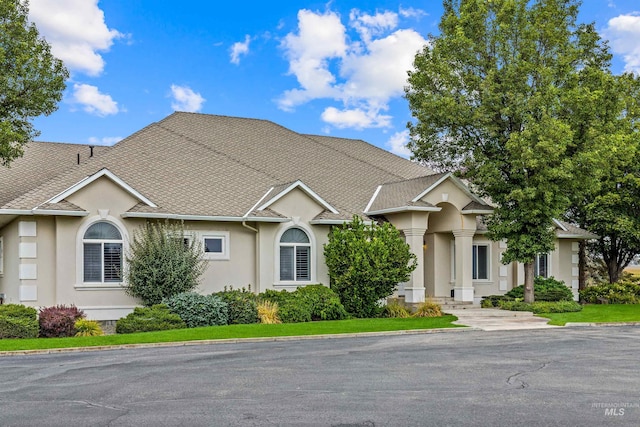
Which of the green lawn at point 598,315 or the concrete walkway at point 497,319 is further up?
the concrete walkway at point 497,319

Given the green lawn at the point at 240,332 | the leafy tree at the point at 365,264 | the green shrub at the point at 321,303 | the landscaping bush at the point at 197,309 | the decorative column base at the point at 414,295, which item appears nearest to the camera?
the green lawn at the point at 240,332

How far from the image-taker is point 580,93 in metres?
27.1

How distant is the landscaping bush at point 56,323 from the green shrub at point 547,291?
1864cm

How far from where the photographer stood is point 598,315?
26594 millimetres

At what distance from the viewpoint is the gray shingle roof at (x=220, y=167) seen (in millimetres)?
24781

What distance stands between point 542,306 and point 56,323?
17914 millimetres

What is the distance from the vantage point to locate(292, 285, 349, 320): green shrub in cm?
2397

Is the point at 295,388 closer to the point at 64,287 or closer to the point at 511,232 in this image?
the point at 64,287

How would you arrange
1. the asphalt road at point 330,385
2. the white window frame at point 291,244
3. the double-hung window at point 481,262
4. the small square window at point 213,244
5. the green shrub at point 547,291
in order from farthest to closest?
the double-hung window at point 481,262
the green shrub at point 547,291
the white window frame at point 291,244
the small square window at point 213,244
the asphalt road at point 330,385

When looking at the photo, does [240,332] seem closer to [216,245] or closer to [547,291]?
[216,245]

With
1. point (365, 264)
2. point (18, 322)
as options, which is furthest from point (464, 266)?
point (18, 322)

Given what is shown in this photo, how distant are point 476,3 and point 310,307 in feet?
46.9

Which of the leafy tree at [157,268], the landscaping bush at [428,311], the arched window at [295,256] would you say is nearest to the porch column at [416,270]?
the landscaping bush at [428,311]

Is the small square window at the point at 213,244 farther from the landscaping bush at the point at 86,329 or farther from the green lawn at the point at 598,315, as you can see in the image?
the green lawn at the point at 598,315
